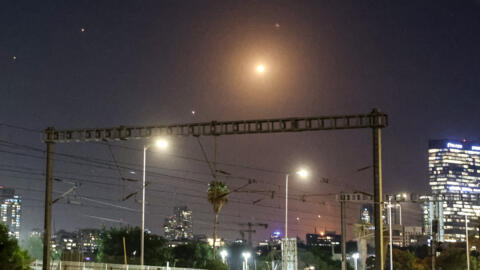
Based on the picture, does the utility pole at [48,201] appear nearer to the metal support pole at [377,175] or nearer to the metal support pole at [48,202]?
the metal support pole at [48,202]

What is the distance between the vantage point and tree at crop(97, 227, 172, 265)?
378ft

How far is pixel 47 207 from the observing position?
4534 cm

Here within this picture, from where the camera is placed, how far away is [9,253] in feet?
120

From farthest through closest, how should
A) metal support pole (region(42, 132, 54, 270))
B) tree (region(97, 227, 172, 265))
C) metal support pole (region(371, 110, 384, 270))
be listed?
tree (region(97, 227, 172, 265)), metal support pole (region(42, 132, 54, 270)), metal support pole (region(371, 110, 384, 270))

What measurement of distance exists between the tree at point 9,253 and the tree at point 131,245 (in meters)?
72.8

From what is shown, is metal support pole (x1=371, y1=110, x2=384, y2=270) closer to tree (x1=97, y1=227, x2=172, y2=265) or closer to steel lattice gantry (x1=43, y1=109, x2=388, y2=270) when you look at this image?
steel lattice gantry (x1=43, y1=109, x2=388, y2=270)

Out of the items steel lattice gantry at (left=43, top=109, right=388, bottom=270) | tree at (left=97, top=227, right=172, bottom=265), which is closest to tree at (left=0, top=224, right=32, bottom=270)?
steel lattice gantry at (left=43, top=109, right=388, bottom=270)

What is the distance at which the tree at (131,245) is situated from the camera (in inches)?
4540

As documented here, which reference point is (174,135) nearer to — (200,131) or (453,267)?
(200,131)

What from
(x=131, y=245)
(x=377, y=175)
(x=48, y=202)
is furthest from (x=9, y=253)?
(x=131, y=245)

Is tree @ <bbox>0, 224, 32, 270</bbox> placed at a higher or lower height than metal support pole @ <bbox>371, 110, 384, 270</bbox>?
lower

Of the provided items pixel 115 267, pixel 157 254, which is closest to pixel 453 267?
pixel 157 254

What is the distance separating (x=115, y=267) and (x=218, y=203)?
18710 millimetres

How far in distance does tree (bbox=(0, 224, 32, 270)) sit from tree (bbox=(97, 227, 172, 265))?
239 ft
